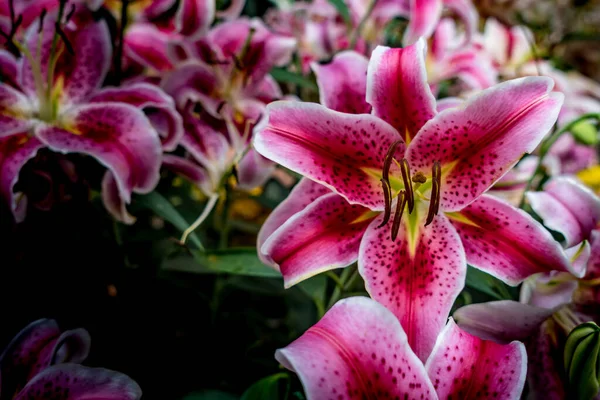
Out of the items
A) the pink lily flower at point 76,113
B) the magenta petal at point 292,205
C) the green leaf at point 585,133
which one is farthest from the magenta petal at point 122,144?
the green leaf at point 585,133

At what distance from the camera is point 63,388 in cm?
41

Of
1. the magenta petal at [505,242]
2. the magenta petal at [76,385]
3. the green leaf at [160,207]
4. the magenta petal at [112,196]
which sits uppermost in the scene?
the magenta petal at [505,242]

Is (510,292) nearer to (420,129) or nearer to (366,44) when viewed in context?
(420,129)

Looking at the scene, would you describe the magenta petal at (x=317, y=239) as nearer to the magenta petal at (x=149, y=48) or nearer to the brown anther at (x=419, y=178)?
the brown anther at (x=419, y=178)

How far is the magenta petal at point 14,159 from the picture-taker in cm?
44

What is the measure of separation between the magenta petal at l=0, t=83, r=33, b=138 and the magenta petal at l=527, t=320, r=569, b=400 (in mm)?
404

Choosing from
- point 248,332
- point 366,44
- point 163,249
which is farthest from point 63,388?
point 366,44

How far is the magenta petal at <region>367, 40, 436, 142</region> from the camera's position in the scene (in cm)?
39

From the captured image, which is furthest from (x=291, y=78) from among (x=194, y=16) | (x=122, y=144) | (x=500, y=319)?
(x=500, y=319)

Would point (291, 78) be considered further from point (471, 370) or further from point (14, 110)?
point (471, 370)

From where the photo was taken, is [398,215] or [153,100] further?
[153,100]

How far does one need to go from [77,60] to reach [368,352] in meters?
0.35

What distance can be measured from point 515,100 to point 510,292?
0.21 m

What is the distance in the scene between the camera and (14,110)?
51cm
